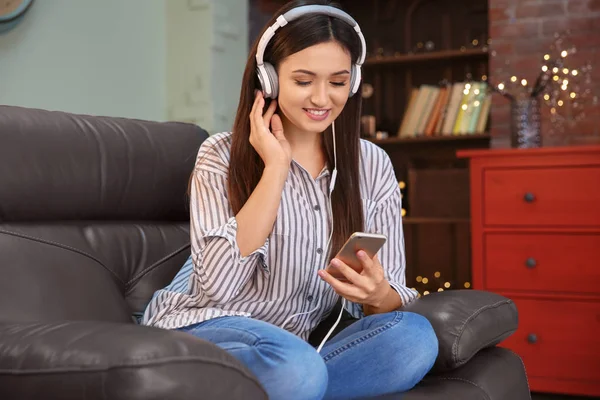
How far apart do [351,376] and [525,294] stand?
1.63 m

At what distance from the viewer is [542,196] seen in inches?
113

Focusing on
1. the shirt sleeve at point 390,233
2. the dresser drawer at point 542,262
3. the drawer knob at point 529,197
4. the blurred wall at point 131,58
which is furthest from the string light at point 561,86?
the shirt sleeve at point 390,233

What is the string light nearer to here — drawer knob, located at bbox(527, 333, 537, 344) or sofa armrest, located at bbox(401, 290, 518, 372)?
drawer knob, located at bbox(527, 333, 537, 344)

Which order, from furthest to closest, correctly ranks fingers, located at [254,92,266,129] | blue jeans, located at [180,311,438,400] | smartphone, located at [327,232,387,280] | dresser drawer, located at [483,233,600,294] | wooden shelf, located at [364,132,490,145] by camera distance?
wooden shelf, located at [364,132,490,145] < dresser drawer, located at [483,233,600,294] < fingers, located at [254,92,266,129] < smartphone, located at [327,232,387,280] < blue jeans, located at [180,311,438,400]

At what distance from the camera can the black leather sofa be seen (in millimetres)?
1062

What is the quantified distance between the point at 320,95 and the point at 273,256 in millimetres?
314

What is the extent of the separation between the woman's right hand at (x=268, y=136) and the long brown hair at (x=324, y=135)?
0.03 m

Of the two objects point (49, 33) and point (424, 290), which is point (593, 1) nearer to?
point (424, 290)

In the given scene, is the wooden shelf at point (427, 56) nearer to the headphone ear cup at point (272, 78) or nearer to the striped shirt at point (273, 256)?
the striped shirt at point (273, 256)

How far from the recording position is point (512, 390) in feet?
5.26

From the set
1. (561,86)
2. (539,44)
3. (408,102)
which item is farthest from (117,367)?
(408,102)

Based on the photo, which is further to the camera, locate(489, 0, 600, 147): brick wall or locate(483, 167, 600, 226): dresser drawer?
locate(489, 0, 600, 147): brick wall

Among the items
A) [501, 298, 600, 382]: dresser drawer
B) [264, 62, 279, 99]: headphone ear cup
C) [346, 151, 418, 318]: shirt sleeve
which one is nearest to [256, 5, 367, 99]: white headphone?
[264, 62, 279, 99]: headphone ear cup

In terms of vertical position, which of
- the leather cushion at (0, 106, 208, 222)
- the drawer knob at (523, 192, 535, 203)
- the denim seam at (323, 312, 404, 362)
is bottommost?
the drawer knob at (523, 192, 535, 203)
